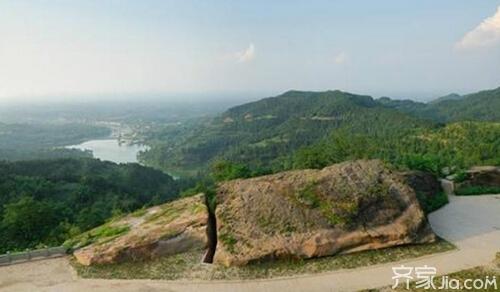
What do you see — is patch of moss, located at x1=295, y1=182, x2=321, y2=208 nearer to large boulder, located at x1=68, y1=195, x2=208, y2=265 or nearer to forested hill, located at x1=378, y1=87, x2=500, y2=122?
large boulder, located at x1=68, y1=195, x2=208, y2=265

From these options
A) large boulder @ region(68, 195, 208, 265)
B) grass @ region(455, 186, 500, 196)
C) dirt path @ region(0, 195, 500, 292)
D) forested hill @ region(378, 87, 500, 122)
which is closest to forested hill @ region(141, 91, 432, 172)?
forested hill @ region(378, 87, 500, 122)

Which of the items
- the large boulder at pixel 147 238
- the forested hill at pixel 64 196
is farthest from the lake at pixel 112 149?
the large boulder at pixel 147 238

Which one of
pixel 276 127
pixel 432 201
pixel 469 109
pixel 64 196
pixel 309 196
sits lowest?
pixel 64 196

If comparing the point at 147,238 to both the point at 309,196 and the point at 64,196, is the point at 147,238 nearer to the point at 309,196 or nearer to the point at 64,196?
the point at 309,196

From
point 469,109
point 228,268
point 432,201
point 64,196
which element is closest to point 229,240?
point 228,268

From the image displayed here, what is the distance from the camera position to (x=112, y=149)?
131250 millimetres

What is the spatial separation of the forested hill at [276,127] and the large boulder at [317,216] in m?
49.9

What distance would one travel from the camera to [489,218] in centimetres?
1673

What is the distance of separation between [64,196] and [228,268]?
1426 inches

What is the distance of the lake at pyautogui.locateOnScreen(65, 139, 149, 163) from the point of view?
110 metres

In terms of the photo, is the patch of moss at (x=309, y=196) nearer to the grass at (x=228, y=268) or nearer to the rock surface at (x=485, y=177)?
the grass at (x=228, y=268)

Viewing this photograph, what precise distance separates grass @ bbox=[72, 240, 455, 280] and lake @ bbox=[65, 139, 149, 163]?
9374cm

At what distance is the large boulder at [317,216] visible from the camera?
13.0m

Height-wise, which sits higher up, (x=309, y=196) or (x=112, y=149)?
(x=309, y=196)
